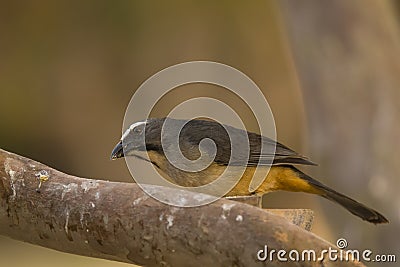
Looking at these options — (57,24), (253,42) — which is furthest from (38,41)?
(253,42)

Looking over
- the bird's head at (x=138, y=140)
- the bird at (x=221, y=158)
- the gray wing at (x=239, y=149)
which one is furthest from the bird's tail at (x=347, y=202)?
the bird's head at (x=138, y=140)

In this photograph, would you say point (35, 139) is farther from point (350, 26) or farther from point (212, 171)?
point (212, 171)

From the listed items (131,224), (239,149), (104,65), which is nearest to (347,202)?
(239,149)

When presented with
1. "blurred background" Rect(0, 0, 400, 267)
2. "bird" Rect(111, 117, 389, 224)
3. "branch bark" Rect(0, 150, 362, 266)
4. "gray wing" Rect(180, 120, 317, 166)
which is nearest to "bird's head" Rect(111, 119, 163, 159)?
"bird" Rect(111, 117, 389, 224)

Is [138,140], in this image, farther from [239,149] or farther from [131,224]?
[131,224]

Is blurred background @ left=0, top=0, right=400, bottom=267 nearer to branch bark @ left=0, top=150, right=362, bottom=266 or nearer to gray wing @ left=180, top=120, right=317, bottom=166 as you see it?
gray wing @ left=180, top=120, right=317, bottom=166

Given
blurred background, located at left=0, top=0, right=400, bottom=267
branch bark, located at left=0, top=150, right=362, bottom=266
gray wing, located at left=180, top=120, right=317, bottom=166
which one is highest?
blurred background, located at left=0, top=0, right=400, bottom=267

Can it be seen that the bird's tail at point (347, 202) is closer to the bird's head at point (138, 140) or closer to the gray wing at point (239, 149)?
the gray wing at point (239, 149)
